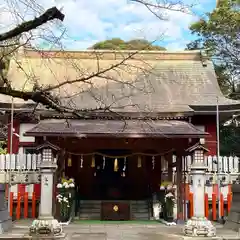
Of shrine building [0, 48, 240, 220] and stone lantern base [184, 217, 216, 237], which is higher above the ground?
shrine building [0, 48, 240, 220]

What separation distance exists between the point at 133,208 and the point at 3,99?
6.45 metres

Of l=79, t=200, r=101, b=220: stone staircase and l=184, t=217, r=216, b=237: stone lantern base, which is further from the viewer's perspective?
l=79, t=200, r=101, b=220: stone staircase

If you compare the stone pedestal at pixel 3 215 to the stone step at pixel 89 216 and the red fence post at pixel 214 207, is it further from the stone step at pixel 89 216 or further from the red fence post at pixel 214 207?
the red fence post at pixel 214 207

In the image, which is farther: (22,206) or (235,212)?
(22,206)

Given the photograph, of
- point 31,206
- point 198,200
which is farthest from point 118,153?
point 198,200

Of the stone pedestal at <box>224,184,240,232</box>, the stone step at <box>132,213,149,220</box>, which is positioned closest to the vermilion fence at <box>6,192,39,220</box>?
the stone step at <box>132,213,149,220</box>

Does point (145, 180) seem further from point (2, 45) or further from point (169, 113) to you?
point (2, 45)

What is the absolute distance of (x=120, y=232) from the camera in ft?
41.5

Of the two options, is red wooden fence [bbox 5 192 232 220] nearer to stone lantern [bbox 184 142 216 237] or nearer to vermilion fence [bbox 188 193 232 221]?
vermilion fence [bbox 188 193 232 221]

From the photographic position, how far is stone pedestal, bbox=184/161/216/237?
1187 cm

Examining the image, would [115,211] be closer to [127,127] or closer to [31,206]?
[31,206]

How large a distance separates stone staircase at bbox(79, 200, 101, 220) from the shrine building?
0.04 meters

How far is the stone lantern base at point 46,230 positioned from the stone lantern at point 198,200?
3.50 meters

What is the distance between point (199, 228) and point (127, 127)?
14.1 feet
